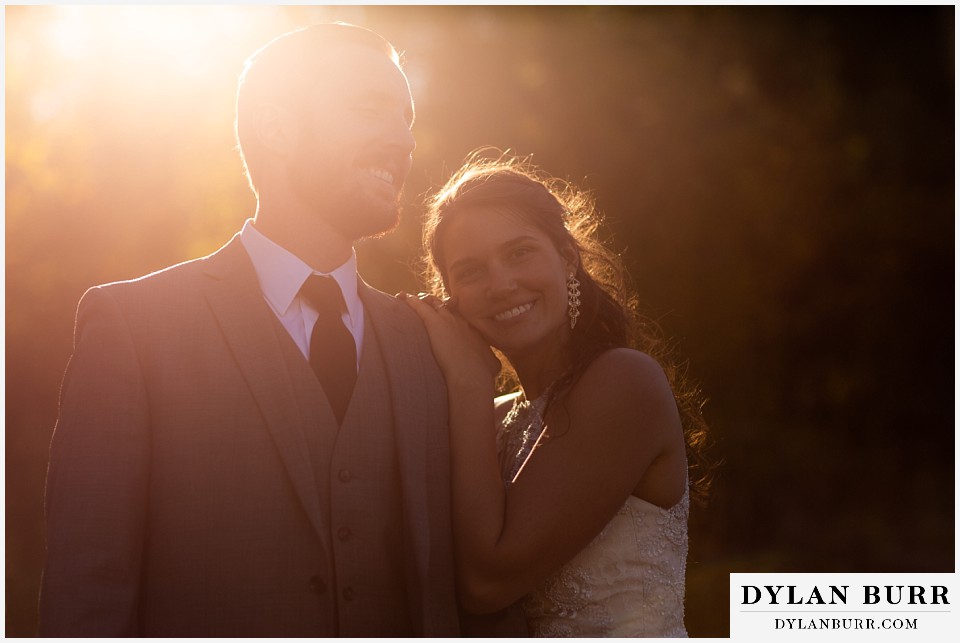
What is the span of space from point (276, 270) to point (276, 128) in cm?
37

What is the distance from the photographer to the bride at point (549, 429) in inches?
107

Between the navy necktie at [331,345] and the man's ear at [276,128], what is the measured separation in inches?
13.7

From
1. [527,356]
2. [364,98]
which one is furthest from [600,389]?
[364,98]

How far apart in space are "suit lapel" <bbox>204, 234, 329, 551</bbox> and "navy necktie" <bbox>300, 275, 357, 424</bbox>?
11 centimetres

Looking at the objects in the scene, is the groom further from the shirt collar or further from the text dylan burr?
the text dylan burr

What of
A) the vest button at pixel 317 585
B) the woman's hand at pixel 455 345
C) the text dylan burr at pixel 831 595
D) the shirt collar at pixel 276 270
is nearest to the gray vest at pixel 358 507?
the vest button at pixel 317 585

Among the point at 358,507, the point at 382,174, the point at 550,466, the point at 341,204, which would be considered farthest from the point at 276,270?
the point at 550,466

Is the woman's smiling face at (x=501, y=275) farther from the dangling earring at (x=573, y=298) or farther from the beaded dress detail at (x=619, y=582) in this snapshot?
the beaded dress detail at (x=619, y=582)

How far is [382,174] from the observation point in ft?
8.43

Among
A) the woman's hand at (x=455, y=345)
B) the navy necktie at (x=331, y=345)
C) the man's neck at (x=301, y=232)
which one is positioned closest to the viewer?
the navy necktie at (x=331, y=345)

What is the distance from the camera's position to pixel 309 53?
2.58 metres

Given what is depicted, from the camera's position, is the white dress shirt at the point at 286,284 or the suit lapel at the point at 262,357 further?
the white dress shirt at the point at 286,284

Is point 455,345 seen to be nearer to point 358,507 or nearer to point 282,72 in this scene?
point 358,507

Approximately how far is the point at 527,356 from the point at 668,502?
2.06ft
